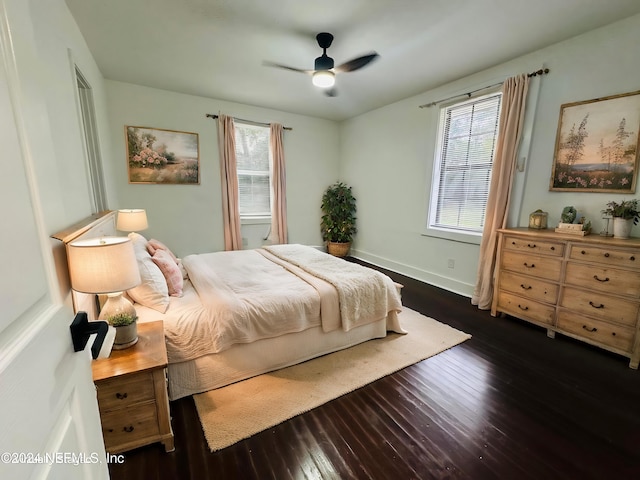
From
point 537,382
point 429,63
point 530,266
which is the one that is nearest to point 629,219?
point 530,266

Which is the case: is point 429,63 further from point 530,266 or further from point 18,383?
point 18,383

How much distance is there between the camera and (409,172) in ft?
14.2

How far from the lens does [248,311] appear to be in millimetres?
1949

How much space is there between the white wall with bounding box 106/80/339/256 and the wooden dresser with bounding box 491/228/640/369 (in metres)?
3.46

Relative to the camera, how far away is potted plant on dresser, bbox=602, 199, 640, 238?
2279 mm

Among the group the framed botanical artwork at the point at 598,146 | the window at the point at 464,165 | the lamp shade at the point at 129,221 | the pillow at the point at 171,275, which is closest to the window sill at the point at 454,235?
the window at the point at 464,165

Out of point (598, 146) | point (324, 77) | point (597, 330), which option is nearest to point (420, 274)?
point (597, 330)

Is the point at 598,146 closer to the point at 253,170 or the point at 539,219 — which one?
the point at 539,219

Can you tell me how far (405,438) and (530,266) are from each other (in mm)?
2114

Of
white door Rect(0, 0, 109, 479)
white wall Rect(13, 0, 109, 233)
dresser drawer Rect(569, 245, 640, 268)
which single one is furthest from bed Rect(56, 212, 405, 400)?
dresser drawer Rect(569, 245, 640, 268)

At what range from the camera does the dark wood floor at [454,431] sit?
1403 mm

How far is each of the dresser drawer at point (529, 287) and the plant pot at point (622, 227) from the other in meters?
0.62

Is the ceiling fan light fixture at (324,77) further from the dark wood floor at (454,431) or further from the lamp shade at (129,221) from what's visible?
the dark wood floor at (454,431)

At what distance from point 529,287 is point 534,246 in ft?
1.35
